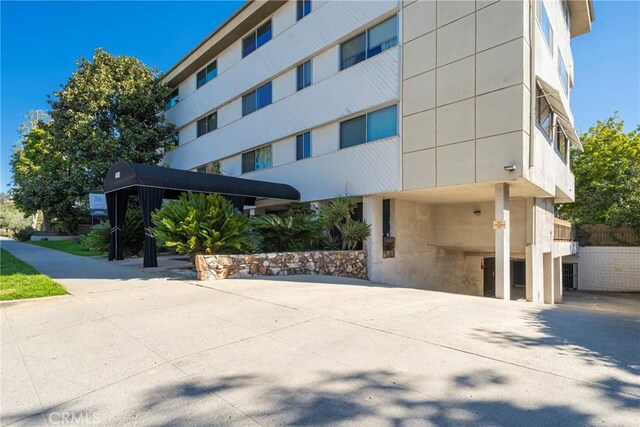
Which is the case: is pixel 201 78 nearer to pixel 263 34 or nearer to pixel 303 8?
pixel 263 34

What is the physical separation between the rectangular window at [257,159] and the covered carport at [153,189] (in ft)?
9.35

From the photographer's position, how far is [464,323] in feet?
19.1

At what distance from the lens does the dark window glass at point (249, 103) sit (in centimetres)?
1902

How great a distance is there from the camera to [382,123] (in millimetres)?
12938

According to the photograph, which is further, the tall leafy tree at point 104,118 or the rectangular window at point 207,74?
the tall leafy tree at point 104,118

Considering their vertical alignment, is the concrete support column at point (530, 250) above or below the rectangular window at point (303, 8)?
below

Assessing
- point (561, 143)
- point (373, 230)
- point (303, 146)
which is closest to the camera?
point (373, 230)

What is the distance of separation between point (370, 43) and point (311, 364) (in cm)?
1270

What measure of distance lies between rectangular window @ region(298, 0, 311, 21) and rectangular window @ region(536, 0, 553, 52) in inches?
357

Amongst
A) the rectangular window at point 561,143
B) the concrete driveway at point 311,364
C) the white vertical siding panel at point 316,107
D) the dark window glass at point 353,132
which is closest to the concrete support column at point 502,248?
the concrete driveway at point 311,364

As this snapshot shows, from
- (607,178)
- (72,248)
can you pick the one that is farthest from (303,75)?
(607,178)

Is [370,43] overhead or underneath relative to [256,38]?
underneath

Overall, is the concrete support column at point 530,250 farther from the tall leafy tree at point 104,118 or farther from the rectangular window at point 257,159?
the tall leafy tree at point 104,118

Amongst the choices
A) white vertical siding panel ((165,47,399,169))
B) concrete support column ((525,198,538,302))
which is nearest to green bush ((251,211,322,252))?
white vertical siding panel ((165,47,399,169))
